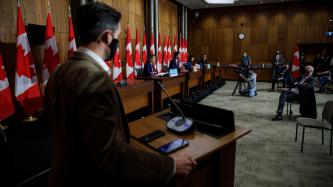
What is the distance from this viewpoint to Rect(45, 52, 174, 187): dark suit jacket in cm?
80

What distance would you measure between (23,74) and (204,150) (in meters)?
3.51

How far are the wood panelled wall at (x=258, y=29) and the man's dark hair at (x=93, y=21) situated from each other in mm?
12636

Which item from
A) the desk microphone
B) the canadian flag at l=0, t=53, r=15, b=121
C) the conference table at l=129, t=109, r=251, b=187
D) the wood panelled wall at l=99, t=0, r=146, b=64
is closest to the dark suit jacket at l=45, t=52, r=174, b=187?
the conference table at l=129, t=109, r=251, b=187

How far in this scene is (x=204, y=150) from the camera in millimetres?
1320

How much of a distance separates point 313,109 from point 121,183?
425 centimetres

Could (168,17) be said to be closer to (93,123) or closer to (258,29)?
(258,29)

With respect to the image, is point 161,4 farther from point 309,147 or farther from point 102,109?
point 102,109

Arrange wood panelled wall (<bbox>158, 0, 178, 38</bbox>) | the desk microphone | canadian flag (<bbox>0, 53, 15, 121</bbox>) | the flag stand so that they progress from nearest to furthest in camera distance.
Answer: the desk microphone → canadian flag (<bbox>0, 53, 15, 121</bbox>) → the flag stand → wood panelled wall (<bbox>158, 0, 178, 38</bbox>)

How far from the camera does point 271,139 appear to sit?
3.83 meters

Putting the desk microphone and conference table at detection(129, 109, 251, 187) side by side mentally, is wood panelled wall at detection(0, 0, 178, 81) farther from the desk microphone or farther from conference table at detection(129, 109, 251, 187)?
the desk microphone

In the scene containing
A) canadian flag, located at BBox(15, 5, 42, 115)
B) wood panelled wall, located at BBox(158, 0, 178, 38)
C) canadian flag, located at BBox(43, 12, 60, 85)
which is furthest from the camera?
wood panelled wall, located at BBox(158, 0, 178, 38)

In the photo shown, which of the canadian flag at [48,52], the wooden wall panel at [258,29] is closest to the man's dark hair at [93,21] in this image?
the canadian flag at [48,52]

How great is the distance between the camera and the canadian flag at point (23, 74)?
3.63m

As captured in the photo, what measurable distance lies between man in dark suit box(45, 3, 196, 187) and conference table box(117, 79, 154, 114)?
3.15 m
